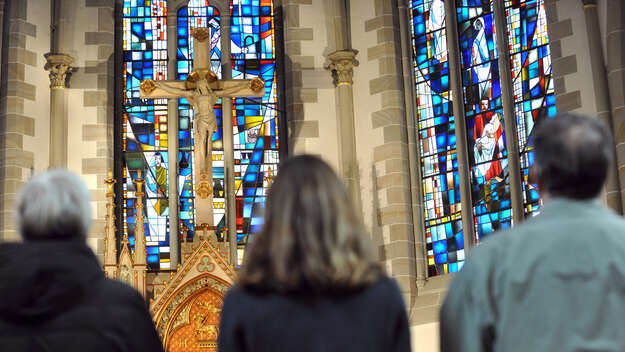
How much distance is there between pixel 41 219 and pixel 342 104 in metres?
7.55

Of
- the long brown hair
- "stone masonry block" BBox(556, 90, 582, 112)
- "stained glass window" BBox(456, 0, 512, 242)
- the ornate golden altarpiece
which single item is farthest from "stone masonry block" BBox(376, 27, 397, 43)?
the long brown hair

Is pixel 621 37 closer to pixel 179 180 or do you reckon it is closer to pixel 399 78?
pixel 399 78

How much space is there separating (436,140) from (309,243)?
25.6 feet

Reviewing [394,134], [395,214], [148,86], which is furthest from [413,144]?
[148,86]

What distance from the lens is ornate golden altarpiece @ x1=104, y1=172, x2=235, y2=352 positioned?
8.35 meters

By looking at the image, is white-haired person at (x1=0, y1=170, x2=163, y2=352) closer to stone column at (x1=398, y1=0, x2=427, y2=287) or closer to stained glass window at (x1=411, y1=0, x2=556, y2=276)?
stained glass window at (x1=411, y1=0, x2=556, y2=276)

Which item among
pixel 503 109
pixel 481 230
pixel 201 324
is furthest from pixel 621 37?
pixel 201 324

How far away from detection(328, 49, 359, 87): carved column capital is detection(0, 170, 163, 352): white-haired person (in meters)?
7.55

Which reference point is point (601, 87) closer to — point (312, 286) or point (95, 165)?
point (95, 165)

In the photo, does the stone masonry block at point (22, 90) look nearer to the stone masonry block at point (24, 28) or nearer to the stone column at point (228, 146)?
the stone masonry block at point (24, 28)

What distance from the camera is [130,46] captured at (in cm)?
1057

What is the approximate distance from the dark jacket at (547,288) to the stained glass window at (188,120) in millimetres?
7563

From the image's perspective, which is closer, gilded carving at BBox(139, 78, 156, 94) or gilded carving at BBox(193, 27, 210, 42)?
gilded carving at BBox(139, 78, 156, 94)

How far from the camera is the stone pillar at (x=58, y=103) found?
31.7ft
